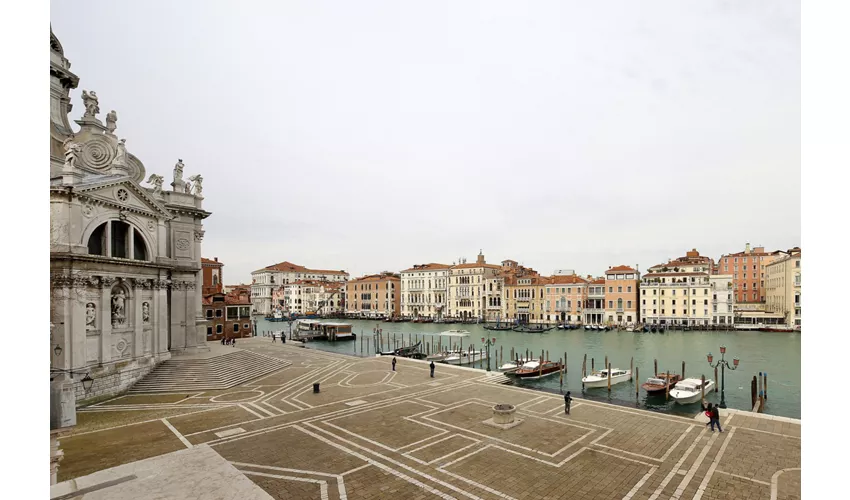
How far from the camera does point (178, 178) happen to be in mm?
29453

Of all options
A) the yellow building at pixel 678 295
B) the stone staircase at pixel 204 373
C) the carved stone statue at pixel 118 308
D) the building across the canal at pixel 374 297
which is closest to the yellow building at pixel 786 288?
the yellow building at pixel 678 295

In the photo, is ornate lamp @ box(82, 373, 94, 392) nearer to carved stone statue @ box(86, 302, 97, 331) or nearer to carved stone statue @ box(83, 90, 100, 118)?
carved stone statue @ box(86, 302, 97, 331)

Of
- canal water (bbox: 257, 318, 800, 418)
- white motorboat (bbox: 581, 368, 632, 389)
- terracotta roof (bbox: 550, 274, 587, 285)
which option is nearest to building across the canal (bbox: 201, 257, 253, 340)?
canal water (bbox: 257, 318, 800, 418)

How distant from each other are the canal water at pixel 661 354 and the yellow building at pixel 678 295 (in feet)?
18.7

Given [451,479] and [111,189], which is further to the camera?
[111,189]

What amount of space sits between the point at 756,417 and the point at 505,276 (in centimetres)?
6619

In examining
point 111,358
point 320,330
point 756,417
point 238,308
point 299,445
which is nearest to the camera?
point 299,445

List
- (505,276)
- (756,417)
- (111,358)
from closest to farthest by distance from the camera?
(756,417) → (111,358) → (505,276)

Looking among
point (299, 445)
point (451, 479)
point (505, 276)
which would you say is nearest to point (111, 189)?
point (299, 445)

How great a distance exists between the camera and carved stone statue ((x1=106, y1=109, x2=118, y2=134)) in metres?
23.3

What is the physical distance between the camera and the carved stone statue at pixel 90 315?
19130 mm

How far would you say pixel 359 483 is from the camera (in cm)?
1058

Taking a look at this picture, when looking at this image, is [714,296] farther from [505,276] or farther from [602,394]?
[602,394]

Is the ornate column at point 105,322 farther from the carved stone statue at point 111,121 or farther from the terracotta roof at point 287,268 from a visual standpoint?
the terracotta roof at point 287,268
